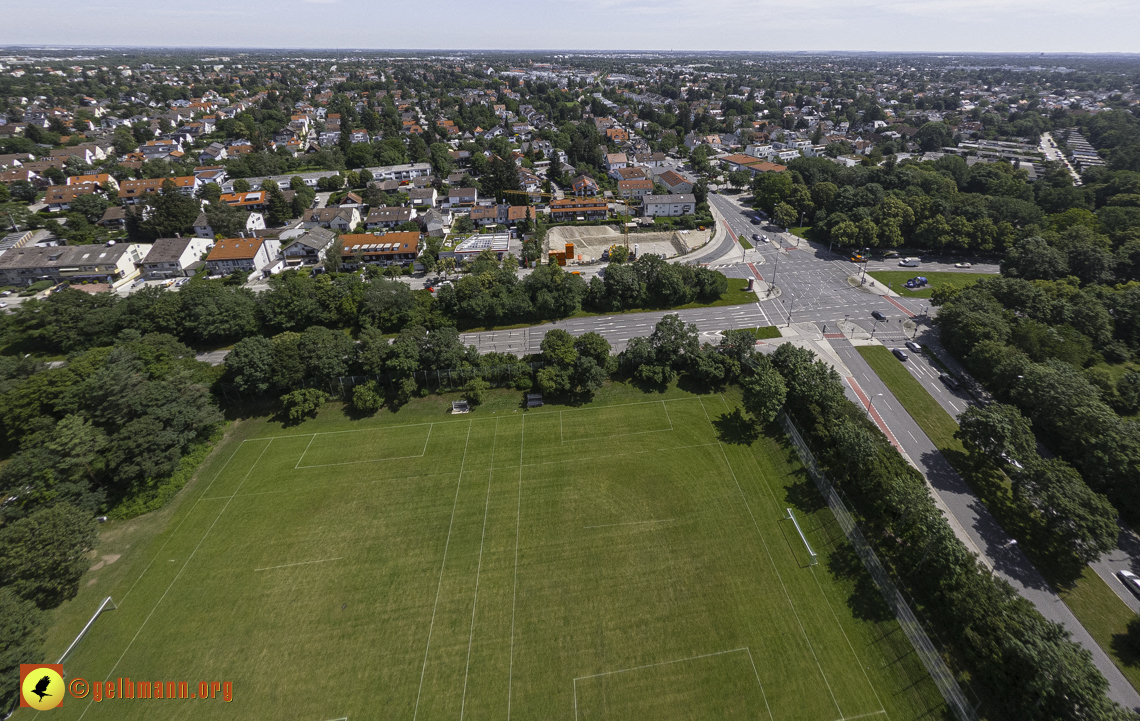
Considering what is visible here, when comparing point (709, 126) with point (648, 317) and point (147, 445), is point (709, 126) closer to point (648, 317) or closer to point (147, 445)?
point (648, 317)

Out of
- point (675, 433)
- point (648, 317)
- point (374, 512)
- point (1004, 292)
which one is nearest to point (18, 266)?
point (374, 512)

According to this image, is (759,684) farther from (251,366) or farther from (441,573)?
(251,366)

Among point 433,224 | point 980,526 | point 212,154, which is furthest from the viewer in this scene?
point 212,154

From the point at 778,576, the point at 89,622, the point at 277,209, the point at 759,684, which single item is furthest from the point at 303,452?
the point at 277,209

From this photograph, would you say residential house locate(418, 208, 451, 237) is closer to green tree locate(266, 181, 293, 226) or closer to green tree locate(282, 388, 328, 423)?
green tree locate(266, 181, 293, 226)

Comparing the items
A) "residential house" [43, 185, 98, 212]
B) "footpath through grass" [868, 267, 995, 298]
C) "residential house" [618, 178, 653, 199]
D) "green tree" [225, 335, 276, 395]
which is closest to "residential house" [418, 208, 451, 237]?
"residential house" [618, 178, 653, 199]

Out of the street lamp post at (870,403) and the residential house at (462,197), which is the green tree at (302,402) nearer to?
the street lamp post at (870,403)

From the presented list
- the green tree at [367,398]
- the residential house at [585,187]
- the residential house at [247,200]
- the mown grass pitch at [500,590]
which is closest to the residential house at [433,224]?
the residential house at [585,187]
